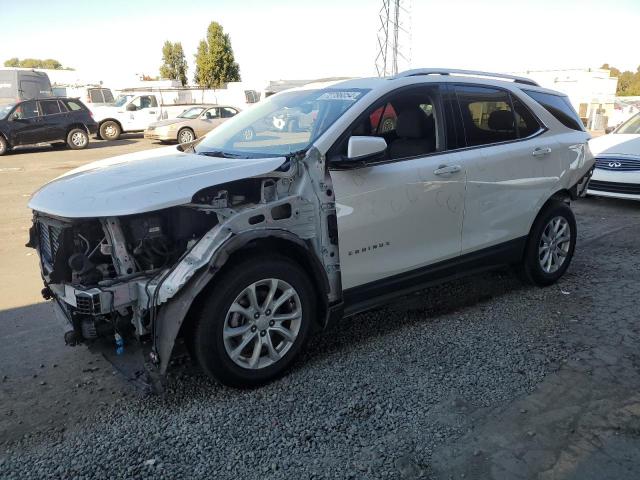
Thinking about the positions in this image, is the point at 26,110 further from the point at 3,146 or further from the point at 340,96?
the point at 340,96

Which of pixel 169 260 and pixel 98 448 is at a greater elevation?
pixel 169 260

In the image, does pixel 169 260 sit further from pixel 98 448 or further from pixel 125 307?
pixel 98 448

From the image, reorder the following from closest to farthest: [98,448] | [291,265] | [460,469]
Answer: [460,469]
[98,448]
[291,265]

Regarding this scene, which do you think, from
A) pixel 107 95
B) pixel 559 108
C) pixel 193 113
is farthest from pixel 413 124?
pixel 107 95

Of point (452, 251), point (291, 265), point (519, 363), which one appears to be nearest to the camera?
point (291, 265)

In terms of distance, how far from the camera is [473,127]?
4.26m

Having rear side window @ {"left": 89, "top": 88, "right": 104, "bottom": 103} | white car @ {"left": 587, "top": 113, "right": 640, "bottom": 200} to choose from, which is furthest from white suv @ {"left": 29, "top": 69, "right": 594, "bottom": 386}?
rear side window @ {"left": 89, "top": 88, "right": 104, "bottom": 103}

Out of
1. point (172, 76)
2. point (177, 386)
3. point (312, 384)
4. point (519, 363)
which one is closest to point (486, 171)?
point (519, 363)

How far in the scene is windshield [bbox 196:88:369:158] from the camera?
3676mm

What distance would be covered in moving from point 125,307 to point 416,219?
2.05 meters

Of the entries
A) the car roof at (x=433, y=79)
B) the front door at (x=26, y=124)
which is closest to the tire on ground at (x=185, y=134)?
the front door at (x=26, y=124)

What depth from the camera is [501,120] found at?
4527 millimetres

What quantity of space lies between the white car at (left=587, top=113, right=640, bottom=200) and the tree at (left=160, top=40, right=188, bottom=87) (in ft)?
177

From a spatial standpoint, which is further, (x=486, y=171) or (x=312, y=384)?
(x=486, y=171)
